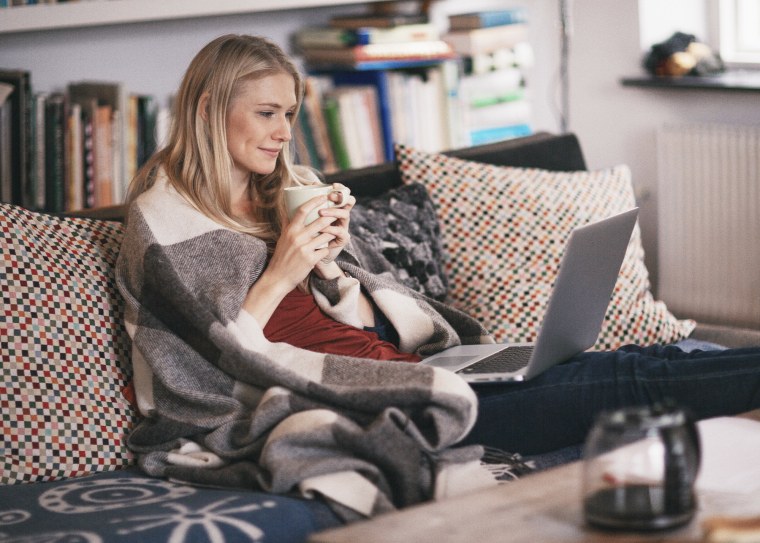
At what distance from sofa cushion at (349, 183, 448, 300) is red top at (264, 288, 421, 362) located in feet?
0.72

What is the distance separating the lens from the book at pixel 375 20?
3.46 metres

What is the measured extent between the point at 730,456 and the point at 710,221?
6.44ft

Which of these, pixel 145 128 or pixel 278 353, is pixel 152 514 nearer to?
pixel 278 353

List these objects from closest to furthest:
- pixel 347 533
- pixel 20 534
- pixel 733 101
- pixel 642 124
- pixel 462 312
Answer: pixel 347 533 → pixel 20 534 → pixel 462 312 → pixel 733 101 → pixel 642 124

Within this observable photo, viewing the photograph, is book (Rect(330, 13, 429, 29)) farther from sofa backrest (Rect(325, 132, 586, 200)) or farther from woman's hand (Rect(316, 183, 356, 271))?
woman's hand (Rect(316, 183, 356, 271))

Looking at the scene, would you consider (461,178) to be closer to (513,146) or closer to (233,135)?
(513,146)

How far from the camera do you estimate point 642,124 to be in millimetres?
3621

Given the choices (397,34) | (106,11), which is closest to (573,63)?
(397,34)

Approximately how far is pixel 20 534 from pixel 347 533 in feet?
1.93

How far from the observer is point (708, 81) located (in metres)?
3.32

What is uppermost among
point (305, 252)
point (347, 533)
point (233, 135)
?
point (233, 135)

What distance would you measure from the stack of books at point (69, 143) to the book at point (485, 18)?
114 cm

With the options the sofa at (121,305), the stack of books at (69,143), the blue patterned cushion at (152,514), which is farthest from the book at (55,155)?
the blue patterned cushion at (152,514)

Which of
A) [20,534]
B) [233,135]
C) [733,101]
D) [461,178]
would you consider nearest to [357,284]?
[233,135]
